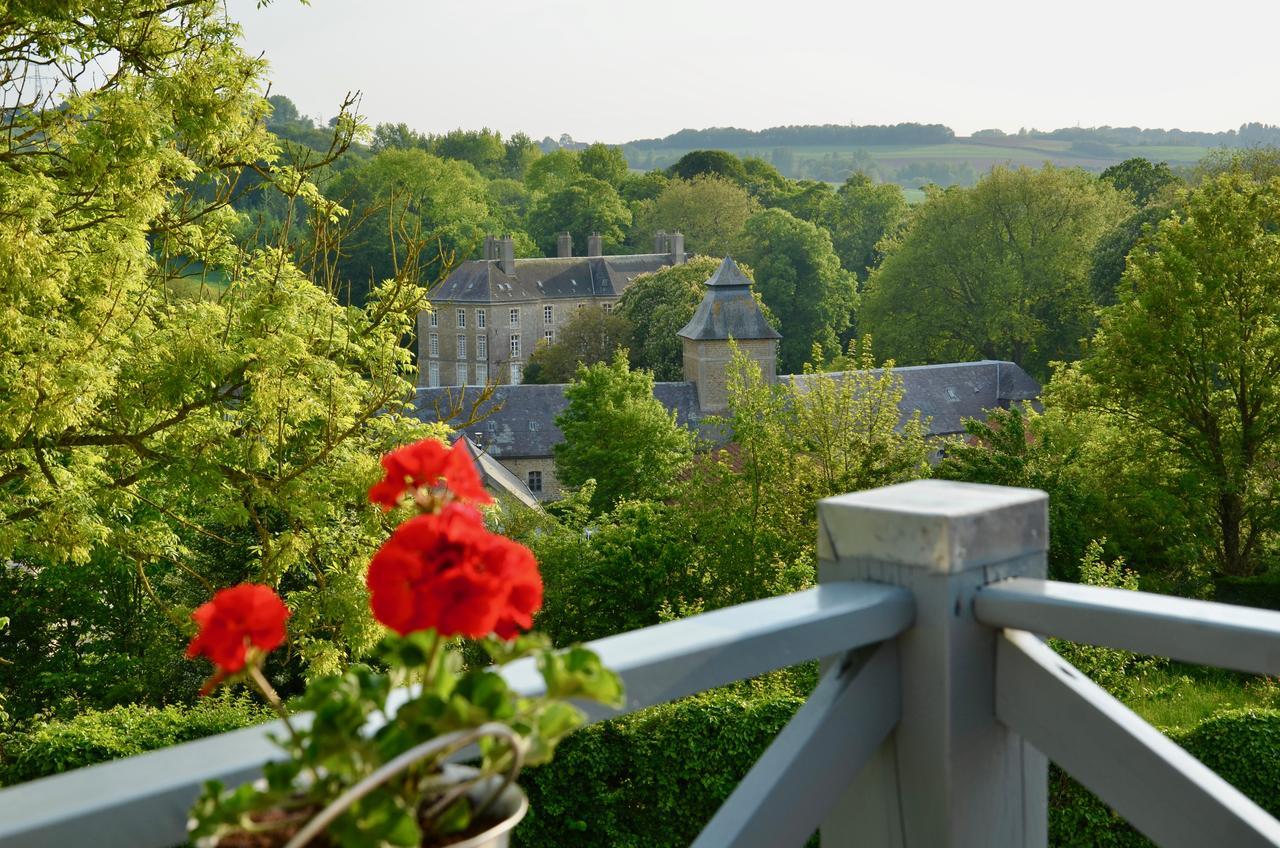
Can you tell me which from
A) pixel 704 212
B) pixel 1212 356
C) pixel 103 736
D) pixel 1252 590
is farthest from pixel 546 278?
pixel 103 736

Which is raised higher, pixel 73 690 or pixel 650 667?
pixel 650 667

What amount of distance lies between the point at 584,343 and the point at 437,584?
2122 inches

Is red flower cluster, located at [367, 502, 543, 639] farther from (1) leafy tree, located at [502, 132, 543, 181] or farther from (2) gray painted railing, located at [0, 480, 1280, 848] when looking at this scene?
(1) leafy tree, located at [502, 132, 543, 181]

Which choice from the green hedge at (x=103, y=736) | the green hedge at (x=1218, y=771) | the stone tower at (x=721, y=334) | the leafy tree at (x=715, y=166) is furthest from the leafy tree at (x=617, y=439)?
the leafy tree at (x=715, y=166)

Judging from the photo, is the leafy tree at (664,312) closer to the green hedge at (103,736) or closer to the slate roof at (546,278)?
the slate roof at (546,278)

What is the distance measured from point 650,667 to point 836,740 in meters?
0.33

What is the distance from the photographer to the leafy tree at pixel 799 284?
59.8 meters

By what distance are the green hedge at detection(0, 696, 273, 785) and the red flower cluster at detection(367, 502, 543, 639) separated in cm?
1248

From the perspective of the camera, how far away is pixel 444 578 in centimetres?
93

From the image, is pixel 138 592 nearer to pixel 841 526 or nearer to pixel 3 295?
pixel 3 295

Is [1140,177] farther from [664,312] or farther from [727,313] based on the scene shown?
[664,312]

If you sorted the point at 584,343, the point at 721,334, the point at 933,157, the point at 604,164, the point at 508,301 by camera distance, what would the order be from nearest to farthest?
the point at 721,334, the point at 584,343, the point at 508,301, the point at 604,164, the point at 933,157

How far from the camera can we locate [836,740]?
1.41 m

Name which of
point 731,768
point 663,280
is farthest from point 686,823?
point 663,280
